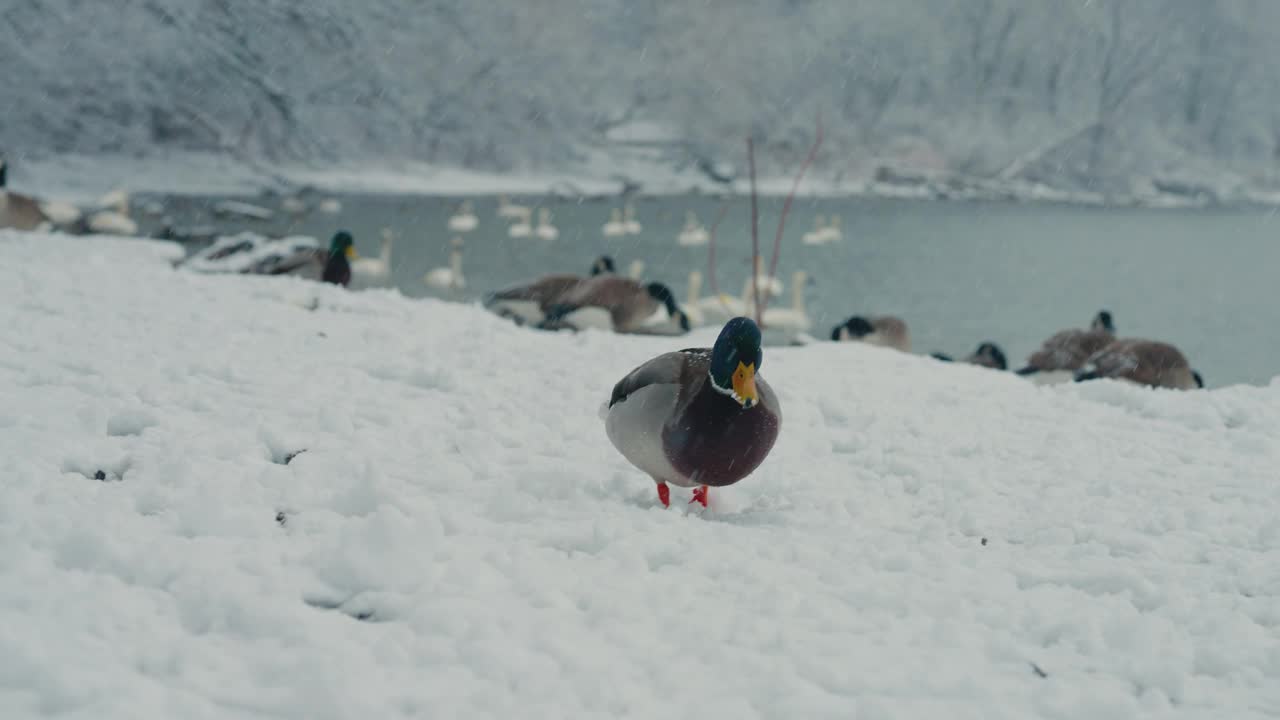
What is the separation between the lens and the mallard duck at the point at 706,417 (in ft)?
13.3

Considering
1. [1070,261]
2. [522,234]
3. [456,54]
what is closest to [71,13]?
[522,234]

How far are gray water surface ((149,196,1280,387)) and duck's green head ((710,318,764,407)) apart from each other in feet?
64.8

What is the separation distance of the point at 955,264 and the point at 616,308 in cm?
3066

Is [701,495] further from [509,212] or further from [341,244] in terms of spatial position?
[509,212]

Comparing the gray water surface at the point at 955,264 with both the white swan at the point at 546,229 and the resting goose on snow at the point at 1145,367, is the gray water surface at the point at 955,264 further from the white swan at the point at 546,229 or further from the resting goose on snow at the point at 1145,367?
the resting goose on snow at the point at 1145,367

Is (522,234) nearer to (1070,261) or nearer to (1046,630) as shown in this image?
(1070,261)

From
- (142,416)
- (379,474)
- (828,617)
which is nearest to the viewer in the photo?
(828,617)

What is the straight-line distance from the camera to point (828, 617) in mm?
3289

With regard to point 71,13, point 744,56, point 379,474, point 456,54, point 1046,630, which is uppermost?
point 744,56

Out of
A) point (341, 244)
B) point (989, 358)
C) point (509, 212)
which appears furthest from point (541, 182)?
point (989, 358)

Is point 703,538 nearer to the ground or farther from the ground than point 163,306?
nearer to the ground

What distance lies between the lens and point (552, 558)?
137 inches

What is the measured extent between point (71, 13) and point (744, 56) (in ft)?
238

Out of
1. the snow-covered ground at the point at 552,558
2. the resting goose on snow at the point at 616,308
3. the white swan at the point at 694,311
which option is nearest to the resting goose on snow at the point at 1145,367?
the snow-covered ground at the point at 552,558
